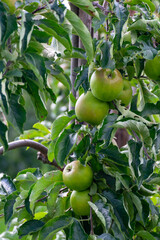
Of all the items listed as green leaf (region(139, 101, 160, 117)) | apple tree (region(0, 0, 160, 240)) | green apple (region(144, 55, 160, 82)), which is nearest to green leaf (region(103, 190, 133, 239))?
apple tree (region(0, 0, 160, 240))

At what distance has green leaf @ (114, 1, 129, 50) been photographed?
915 millimetres

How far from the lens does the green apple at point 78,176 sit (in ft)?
3.12

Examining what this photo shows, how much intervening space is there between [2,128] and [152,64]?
1.41ft

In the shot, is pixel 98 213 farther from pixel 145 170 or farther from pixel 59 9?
pixel 59 9

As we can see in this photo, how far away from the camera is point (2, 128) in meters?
0.78

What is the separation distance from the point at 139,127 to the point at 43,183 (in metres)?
0.28

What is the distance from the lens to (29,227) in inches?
38.5

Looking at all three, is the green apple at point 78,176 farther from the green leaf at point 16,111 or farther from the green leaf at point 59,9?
the green leaf at point 59,9

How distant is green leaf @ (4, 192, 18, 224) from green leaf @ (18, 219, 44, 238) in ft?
0.15

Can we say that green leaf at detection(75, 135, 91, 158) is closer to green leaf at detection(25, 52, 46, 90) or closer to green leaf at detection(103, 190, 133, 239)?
green leaf at detection(103, 190, 133, 239)

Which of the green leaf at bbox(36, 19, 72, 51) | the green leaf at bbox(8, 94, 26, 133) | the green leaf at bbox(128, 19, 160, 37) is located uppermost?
the green leaf at bbox(36, 19, 72, 51)

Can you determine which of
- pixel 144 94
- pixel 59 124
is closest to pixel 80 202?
pixel 59 124

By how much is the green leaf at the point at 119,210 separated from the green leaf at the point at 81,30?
1.07ft

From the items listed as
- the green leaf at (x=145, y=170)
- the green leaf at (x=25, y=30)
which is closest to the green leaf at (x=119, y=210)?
the green leaf at (x=145, y=170)
